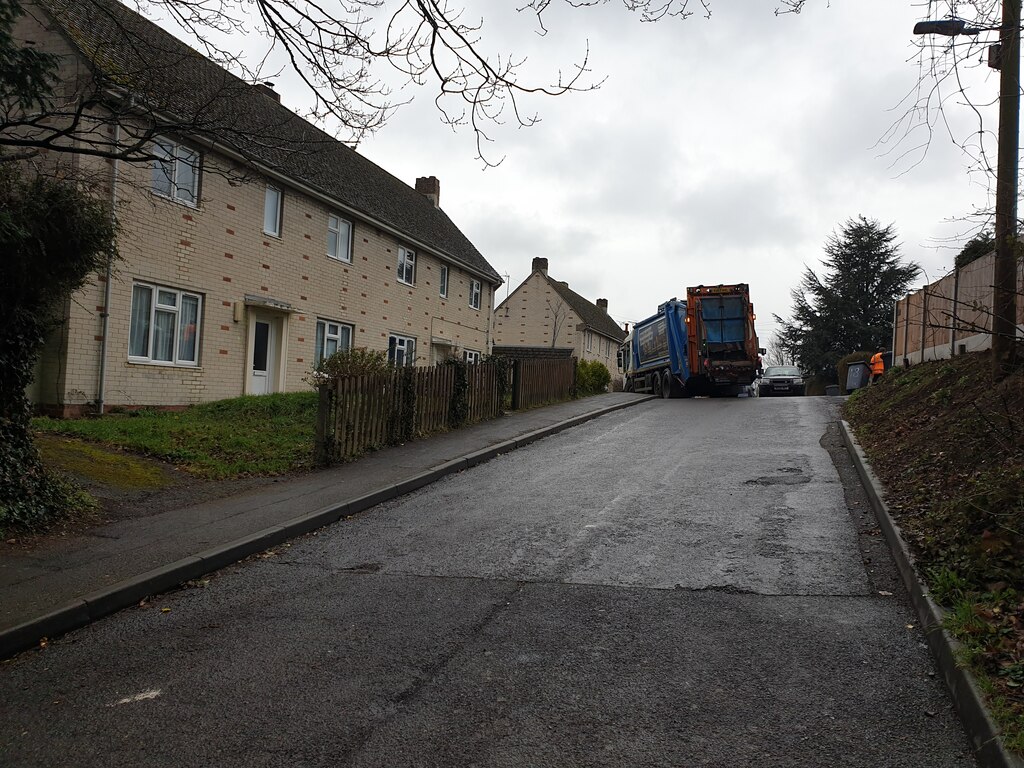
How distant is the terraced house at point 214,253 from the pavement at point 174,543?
3324 mm

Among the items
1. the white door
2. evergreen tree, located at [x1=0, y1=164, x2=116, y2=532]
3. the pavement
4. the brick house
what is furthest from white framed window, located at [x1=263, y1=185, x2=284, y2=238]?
the brick house

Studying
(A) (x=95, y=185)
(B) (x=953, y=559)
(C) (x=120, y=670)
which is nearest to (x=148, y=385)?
(A) (x=95, y=185)

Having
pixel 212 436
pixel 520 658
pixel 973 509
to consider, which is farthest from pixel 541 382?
pixel 520 658

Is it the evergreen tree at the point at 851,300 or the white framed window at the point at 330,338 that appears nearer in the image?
the white framed window at the point at 330,338

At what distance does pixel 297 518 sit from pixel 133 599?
7.45ft

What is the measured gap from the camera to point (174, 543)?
671 cm

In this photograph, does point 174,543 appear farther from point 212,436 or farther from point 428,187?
point 428,187

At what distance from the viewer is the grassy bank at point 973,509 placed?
3711 millimetres

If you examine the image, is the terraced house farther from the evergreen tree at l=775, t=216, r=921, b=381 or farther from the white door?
the evergreen tree at l=775, t=216, r=921, b=381

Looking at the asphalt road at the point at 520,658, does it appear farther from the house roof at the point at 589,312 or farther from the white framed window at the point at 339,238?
the house roof at the point at 589,312

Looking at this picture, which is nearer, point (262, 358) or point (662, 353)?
→ point (262, 358)

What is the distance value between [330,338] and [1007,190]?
17.0 metres

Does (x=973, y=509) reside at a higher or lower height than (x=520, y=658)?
higher

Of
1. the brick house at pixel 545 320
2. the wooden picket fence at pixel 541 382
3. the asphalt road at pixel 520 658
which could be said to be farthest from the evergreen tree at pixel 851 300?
the asphalt road at pixel 520 658
